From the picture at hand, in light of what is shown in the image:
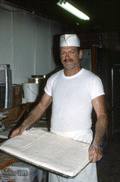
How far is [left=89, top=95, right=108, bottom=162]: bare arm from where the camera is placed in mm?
1132

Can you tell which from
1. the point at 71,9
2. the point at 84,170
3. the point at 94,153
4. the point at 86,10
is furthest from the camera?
the point at 86,10

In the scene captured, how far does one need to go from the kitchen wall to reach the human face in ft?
5.76

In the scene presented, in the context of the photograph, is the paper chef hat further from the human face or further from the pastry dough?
the pastry dough

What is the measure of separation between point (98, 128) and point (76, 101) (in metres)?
0.32

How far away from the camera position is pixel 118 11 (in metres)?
3.93

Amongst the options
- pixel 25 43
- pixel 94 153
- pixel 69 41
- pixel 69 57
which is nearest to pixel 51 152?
pixel 94 153

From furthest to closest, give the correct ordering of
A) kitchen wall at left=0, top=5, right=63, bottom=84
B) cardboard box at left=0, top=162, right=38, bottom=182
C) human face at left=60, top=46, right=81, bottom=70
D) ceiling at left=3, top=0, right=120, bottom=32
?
ceiling at left=3, top=0, right=120, bottom=32, kitchen wall at left=0, top=5, right=63, bottom=84, cardboard box at left=0, top=162, right=38, bottom=182, human face at left=60, top=46, right=81, bottom=70

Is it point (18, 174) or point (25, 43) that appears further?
Answer: point (25, 43)

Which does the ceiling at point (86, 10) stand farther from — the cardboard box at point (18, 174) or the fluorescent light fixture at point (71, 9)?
the cardboard box at point (18, 174)

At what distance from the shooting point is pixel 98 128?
1312 millimetres

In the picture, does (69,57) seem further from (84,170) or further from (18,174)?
(18,174)

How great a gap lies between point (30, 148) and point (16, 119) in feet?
5.98

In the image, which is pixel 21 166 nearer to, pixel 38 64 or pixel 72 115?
pixel 72 115

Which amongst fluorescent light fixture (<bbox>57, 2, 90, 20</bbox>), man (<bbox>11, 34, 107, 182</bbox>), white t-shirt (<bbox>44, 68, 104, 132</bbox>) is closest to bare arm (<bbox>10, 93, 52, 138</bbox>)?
man (<bbox>11, 34, 107, 182</bbox>)
